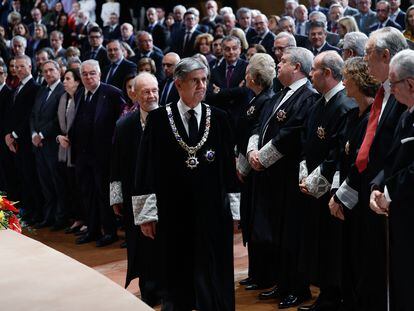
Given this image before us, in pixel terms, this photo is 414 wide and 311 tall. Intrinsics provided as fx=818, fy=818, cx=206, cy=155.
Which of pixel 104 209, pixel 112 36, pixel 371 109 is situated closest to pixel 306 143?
pixel 371 109

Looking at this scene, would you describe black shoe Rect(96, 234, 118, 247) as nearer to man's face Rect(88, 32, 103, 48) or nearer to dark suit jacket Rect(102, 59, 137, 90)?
dark suit jacket Rect(102, 59, 137, 90)

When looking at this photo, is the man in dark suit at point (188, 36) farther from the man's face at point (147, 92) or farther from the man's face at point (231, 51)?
the man's face at point (147, 92)

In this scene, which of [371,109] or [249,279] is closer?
[371,109]

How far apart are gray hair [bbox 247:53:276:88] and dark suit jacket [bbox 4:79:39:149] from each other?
4147 mm

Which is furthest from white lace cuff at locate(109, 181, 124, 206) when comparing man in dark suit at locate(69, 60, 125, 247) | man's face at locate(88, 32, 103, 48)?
man's face at locate(88, 32, 103, 48)

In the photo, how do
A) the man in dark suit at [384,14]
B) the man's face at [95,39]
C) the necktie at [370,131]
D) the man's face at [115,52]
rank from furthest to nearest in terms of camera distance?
the man's face at [95,39] < the man in dark suit at [384,14] < the man's face at [115,52] < the necktie at [370,131]

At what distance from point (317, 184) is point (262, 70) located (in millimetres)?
1350

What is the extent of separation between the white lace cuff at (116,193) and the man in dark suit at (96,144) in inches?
73.3

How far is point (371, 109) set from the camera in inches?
191

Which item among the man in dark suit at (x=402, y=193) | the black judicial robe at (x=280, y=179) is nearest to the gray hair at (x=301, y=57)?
the black judicial robe at (x=280, y=179)

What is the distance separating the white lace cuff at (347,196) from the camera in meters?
4.91

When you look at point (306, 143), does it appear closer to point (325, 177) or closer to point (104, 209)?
point (325, 177)

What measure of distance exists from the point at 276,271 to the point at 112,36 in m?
9.42

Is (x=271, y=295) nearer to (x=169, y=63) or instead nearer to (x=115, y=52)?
(x=169, y=63)
